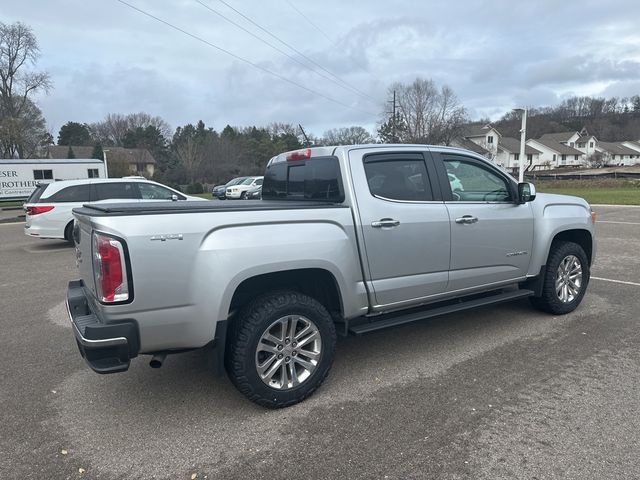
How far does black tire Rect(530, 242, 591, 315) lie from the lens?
16.8ft

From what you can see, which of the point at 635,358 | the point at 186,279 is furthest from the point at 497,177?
the point at 186,279

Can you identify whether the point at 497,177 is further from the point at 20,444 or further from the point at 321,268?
the point at 20,444

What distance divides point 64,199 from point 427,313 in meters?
9.90

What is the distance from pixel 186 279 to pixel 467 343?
2939 mm

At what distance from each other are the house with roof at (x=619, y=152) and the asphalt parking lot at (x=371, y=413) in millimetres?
114336

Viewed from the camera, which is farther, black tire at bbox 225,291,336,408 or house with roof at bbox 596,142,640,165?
house with roof at bbox 596,142,640,165

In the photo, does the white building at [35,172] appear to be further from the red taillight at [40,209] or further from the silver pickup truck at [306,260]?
the silver pickup truck at [306,260]

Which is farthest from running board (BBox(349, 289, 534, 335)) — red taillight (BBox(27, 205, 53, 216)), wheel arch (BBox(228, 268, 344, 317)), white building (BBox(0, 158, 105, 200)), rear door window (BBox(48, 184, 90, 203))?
white building (BBox(0, 158, 105, 200))

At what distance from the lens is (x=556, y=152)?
95562mm

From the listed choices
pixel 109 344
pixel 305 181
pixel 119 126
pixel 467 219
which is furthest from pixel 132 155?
pixel 109 344

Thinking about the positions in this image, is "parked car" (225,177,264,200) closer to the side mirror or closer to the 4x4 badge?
the side mirror

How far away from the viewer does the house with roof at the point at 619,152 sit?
10403 cm

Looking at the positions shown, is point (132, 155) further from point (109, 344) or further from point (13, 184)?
point (109, 344)

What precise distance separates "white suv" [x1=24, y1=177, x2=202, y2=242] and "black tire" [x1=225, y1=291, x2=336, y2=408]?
8069 millimetres
